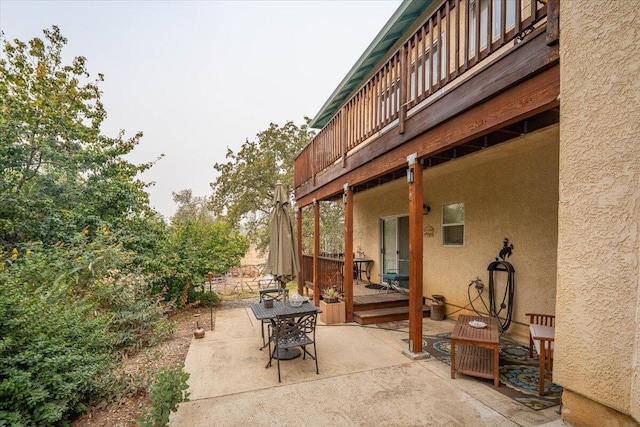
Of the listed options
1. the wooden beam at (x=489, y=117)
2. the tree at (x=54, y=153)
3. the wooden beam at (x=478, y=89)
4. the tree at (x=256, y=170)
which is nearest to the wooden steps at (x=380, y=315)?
the wooden beam at (x=478, y=89)

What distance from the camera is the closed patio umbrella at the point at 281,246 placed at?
5.65 metres

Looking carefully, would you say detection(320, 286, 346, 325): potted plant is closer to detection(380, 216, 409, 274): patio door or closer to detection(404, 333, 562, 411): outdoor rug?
detection(404, 333, 562, 411): outdoor rug

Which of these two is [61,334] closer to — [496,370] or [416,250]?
[416,250]

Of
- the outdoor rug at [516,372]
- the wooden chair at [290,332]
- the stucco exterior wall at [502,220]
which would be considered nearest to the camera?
the outdoor rug at [516,372]

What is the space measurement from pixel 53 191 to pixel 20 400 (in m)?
6.51

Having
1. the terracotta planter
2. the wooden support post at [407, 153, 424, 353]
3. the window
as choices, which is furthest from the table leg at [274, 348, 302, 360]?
the window

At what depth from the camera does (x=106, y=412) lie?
130 inches

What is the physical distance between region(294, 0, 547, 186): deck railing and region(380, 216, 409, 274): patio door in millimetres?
2913

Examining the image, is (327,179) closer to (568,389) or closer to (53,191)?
(568,389)

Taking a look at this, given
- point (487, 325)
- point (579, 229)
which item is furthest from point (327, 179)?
point (579, 229)

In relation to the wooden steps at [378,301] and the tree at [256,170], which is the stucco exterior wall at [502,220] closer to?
the wooden steps at [378,301]

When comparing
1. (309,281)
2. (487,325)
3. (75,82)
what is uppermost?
(75,82)

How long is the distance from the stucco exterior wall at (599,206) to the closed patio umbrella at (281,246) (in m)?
4.16

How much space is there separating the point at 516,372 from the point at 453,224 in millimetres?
3419
